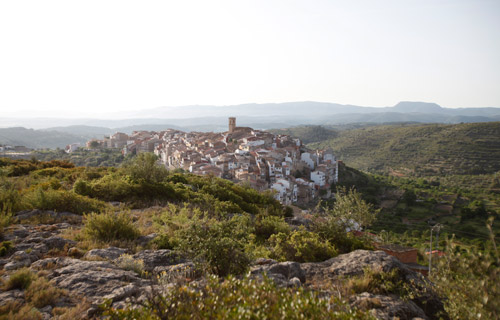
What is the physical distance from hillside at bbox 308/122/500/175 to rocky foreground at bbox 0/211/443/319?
2540 inches

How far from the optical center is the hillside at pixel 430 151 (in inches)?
2314

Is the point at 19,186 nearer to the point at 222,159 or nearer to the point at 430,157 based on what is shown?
the point at 222,159

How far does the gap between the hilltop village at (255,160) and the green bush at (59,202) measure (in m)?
23.9

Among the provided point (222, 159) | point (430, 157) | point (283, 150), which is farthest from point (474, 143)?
point (222, 159)

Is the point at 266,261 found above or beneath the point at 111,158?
above

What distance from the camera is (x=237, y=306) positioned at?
2252 millimetres

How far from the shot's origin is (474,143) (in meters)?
64.6

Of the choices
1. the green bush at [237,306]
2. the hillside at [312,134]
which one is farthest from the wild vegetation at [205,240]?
the hillside at [312,134]

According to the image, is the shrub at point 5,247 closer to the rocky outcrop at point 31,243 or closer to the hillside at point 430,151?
the rocky outcrop at point 31,243

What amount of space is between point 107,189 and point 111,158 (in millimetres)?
44465

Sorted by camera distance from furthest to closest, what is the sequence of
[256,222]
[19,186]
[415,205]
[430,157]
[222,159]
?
[430,157] → [222,159] → [415,205] → [19,186] → [256,222]

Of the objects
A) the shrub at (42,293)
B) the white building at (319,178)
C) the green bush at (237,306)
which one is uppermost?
the green bush at (237,306)

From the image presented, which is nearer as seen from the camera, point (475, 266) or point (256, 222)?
point (475, 266)

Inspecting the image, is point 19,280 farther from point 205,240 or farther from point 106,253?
point 205,240
